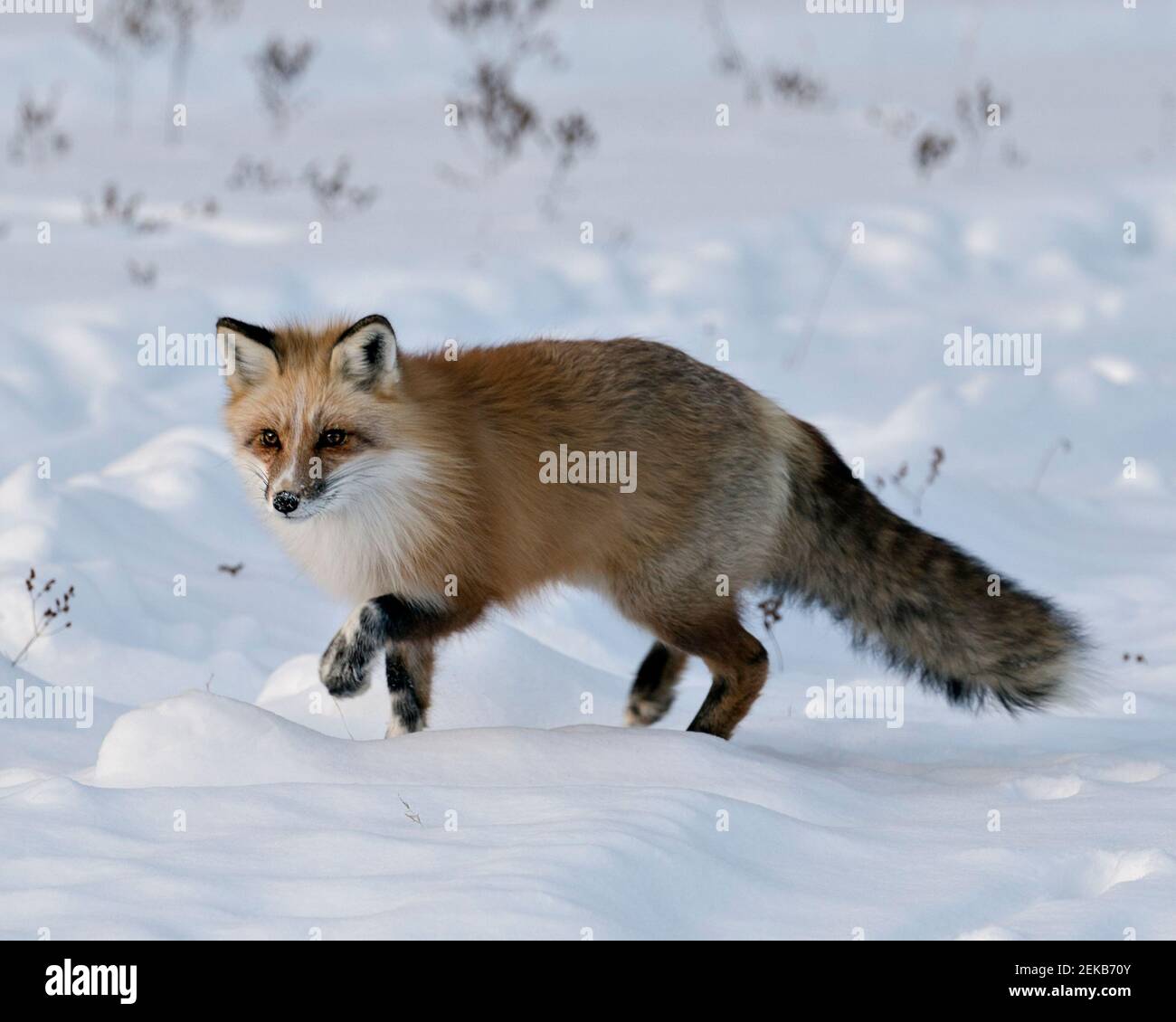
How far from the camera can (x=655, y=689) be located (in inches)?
227

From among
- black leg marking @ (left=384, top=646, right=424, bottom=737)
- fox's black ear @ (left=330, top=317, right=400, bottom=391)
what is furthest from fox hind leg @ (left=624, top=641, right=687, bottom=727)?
fox's black ear @ (left=330, top=317, right=400, bottom=391)

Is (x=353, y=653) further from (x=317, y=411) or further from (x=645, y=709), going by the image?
(x=645, y=709)

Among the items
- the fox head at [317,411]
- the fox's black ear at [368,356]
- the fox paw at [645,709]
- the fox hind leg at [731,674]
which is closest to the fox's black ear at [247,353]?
the fox head at [317,411]

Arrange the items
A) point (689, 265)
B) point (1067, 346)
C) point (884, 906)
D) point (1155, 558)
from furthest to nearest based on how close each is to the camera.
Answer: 1. point (689, 265)
2. point (1067, 346)
3. point (1155, 558)
4. point (884, 906)

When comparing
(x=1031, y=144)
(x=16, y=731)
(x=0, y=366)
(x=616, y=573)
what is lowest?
(x=16, y=731)

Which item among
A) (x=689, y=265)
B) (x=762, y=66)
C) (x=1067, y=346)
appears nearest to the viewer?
(x=1067, y=346)

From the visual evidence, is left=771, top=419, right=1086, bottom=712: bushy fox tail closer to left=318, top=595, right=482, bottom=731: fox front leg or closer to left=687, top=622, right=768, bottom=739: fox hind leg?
left=687, top=622, right=768, bottom=739: fox hind leg

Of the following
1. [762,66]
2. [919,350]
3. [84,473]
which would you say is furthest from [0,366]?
[762,66]

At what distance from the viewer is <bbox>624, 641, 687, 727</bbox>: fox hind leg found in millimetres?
5758

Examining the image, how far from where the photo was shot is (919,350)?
11.2 m

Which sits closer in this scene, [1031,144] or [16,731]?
[16,731]

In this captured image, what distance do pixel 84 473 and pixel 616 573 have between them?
440cm

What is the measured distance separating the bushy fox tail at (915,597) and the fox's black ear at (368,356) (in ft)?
5.19

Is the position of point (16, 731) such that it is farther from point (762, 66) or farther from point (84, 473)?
point (762, 66)
